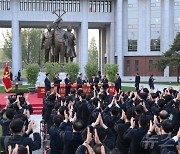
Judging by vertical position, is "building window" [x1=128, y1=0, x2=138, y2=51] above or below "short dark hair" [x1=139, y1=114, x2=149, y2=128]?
above

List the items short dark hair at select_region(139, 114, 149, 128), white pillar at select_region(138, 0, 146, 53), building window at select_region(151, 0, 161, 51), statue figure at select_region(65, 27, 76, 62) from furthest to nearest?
building window at select_region(151, 0, 161, 51), white pillar at select_region(138, 0, 146, 53), statue figure at select_region(65, 27, 76, 62), short dark hair at select_region(139, 114, 149, 128)

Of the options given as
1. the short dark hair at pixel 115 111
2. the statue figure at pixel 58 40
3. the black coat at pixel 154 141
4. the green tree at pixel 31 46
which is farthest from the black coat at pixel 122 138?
the green tree at pixel 31 46

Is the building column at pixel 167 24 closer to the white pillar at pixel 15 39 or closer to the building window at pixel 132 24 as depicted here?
the building window at pixel 132 24

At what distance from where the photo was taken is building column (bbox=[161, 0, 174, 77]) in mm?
47844

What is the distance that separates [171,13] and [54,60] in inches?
1095

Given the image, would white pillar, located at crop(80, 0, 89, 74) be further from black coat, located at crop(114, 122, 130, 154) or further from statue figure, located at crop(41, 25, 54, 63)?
black coat, located at crop(114, 122, 130, 154)

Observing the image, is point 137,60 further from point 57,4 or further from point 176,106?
point 176,106

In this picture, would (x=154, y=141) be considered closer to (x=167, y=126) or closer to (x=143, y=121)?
(x=167, y=126)

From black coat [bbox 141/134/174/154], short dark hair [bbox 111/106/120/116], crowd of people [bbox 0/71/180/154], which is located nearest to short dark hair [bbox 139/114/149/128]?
crowd of people [bbox 0/71/180/154]

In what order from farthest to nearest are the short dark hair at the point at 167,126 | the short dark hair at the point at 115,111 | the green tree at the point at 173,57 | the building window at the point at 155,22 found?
the building window at the point at 155,22, the green tree at the point at 173,57, the short dark hair at the point at 115,111, the short dark hair at the point at 167,126

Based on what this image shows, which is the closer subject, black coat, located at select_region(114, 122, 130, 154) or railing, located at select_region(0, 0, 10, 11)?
black coat, located at select_region(114, 122, 130, 154)

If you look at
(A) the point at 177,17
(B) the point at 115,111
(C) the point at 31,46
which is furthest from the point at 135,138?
(C) the point at 31,46

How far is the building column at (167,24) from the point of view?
47844 mm

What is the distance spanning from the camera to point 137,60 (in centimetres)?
4984
